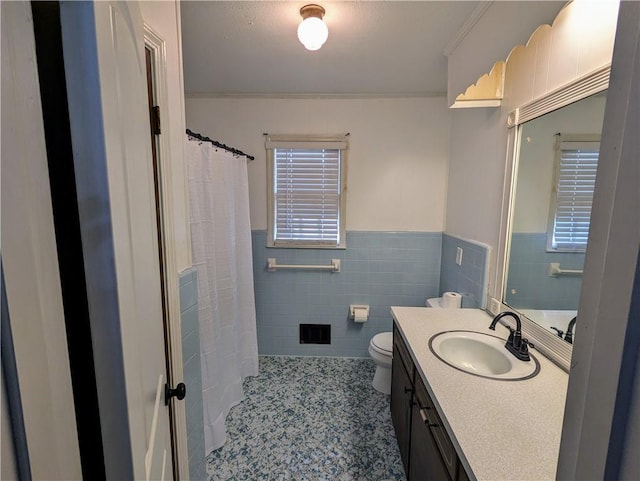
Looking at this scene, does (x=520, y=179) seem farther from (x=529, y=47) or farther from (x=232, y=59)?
(x=232, y=59)

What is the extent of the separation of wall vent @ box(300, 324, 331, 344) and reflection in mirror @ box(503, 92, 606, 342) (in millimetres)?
1633

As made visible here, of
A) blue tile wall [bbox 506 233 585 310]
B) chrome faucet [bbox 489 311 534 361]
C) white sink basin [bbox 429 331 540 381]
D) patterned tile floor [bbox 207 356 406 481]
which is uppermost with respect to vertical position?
blue tile wall [bbox 506 233 585 310]

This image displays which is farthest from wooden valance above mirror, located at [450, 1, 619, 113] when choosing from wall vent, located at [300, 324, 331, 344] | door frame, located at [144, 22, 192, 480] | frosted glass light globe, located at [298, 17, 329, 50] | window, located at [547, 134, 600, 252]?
wall vent, located at [300, 324, 331, 344]

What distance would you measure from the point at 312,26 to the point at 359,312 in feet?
7.05

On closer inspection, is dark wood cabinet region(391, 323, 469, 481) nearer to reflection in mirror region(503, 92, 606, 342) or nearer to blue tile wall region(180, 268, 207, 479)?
reflection in mirror region(503, 92, 606, 342)

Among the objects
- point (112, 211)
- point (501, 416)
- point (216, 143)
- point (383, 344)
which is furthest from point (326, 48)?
point (383, 344)

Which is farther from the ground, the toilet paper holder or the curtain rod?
the curtain rod

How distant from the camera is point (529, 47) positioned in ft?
4.66

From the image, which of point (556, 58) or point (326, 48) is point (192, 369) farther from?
point (556, 58)

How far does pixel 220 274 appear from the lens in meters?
1.99

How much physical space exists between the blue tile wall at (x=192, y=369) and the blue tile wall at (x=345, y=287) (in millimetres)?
1357

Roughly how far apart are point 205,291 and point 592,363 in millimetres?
1709

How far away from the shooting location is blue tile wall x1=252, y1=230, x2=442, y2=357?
2.68 meters

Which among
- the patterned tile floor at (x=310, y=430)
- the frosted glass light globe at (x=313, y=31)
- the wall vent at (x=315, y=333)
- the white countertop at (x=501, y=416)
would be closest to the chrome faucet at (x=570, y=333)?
the white countertop at (x=501, y=416)
